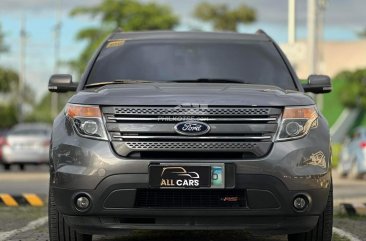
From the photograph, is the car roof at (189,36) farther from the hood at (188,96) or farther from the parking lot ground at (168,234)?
the parking lot ground at (168,234)

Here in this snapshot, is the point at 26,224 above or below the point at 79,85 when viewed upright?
below

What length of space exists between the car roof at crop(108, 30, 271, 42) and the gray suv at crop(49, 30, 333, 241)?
1.50 meters

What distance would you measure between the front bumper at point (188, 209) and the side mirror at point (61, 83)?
1.27 meters

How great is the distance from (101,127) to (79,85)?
1.23 meters

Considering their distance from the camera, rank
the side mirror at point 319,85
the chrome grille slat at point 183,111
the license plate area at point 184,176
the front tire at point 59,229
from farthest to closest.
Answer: the side mirror at point 319,85
the front tire at point 59,229
the chrome grille slat at point 183,111
the license plate area at point 184,176

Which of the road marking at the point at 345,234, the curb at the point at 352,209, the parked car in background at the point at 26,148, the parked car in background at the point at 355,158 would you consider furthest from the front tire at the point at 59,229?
the parked car in background at the point at 26,148

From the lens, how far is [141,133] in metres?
5.32

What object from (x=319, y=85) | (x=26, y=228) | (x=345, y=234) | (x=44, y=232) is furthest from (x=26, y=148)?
(x=319, y=85)

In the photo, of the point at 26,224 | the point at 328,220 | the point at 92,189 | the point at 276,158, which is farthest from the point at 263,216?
the point at 26,224

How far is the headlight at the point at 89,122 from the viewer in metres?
5.37

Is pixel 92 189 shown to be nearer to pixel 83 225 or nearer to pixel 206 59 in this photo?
pixel 83 225

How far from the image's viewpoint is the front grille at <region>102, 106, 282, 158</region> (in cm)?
529

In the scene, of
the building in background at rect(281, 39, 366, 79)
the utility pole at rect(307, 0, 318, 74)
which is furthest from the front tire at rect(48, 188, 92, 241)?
the building in background at rect(281, 39, 366, 79)

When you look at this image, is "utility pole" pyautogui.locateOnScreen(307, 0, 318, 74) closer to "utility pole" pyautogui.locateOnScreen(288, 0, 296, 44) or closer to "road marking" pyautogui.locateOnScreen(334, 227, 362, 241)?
"utility pole" pyautogui.locateOnScreen(288, 0, 296, 44)
